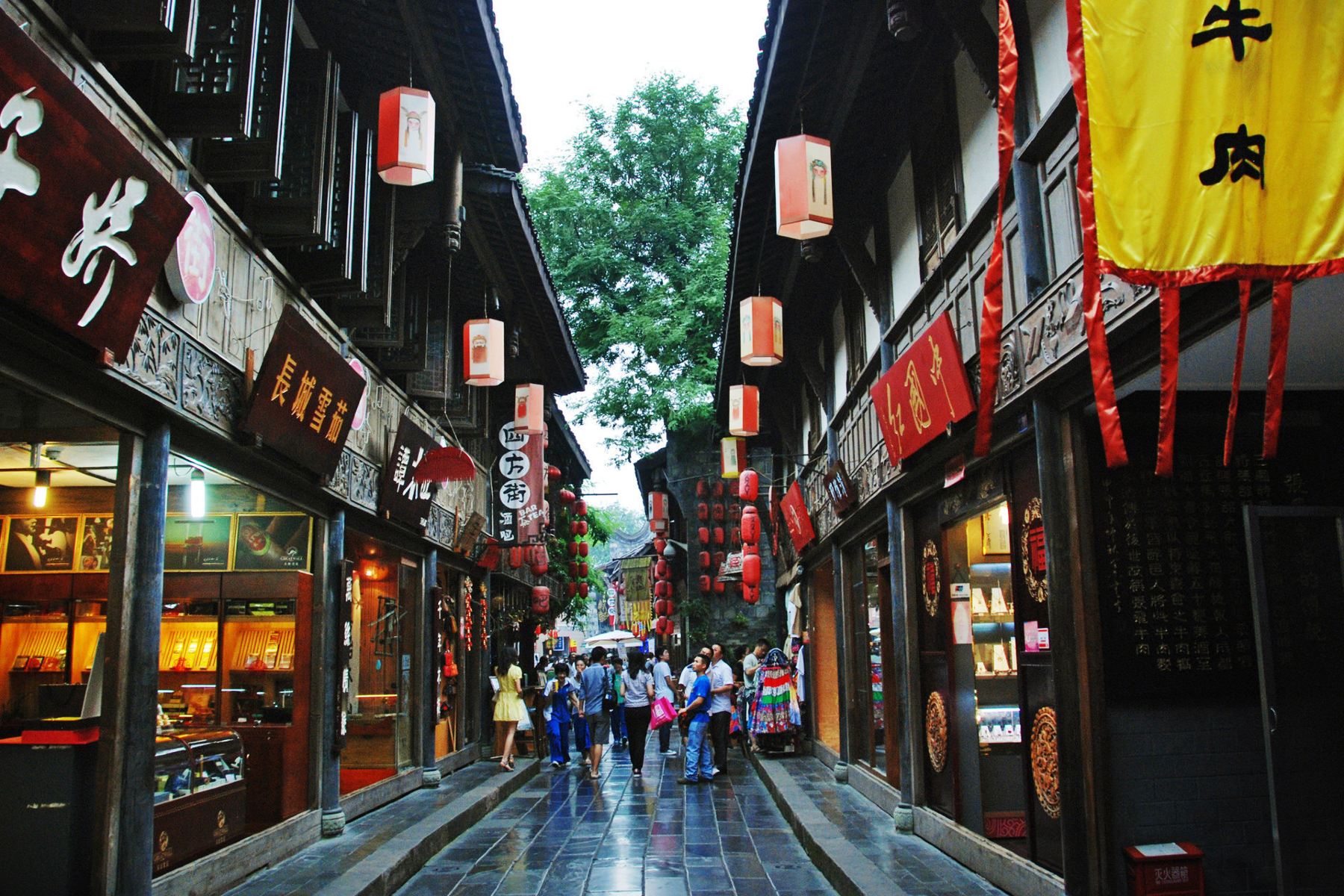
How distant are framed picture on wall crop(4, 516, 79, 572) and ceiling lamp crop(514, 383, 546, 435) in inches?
374

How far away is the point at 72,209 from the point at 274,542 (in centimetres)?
598

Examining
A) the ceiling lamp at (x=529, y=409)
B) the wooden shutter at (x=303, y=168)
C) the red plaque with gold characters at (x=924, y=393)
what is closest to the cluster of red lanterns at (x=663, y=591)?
the ceiling lamp at (x=529, y=409)

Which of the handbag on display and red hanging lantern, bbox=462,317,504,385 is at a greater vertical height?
red hanging lantern, bbox=462,317,504,385

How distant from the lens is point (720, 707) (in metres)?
15.9

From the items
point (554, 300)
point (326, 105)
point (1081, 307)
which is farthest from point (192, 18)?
point (554, 300)

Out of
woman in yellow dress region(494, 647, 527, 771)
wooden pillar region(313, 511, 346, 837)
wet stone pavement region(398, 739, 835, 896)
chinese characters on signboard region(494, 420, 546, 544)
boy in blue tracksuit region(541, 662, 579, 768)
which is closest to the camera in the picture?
wet stone pavement region(398, 739, 835, 896)

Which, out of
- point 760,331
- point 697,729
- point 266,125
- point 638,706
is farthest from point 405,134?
point 697,729

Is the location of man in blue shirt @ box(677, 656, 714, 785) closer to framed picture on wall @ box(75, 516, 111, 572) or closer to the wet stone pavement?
the wet stone pavement

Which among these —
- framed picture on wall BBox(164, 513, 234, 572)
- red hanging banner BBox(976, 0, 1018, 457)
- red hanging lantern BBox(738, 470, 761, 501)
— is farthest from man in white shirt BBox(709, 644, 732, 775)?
red hanging banner BBox(976, 0, 1018, 457)

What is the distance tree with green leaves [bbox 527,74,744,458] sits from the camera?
3294 centimetres

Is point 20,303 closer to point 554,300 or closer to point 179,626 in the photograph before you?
point 179,626

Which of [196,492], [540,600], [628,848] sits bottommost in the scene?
[628,848]

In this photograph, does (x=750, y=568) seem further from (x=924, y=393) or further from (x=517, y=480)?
(x=924, y=393)

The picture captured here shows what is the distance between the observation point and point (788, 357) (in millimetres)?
18969
